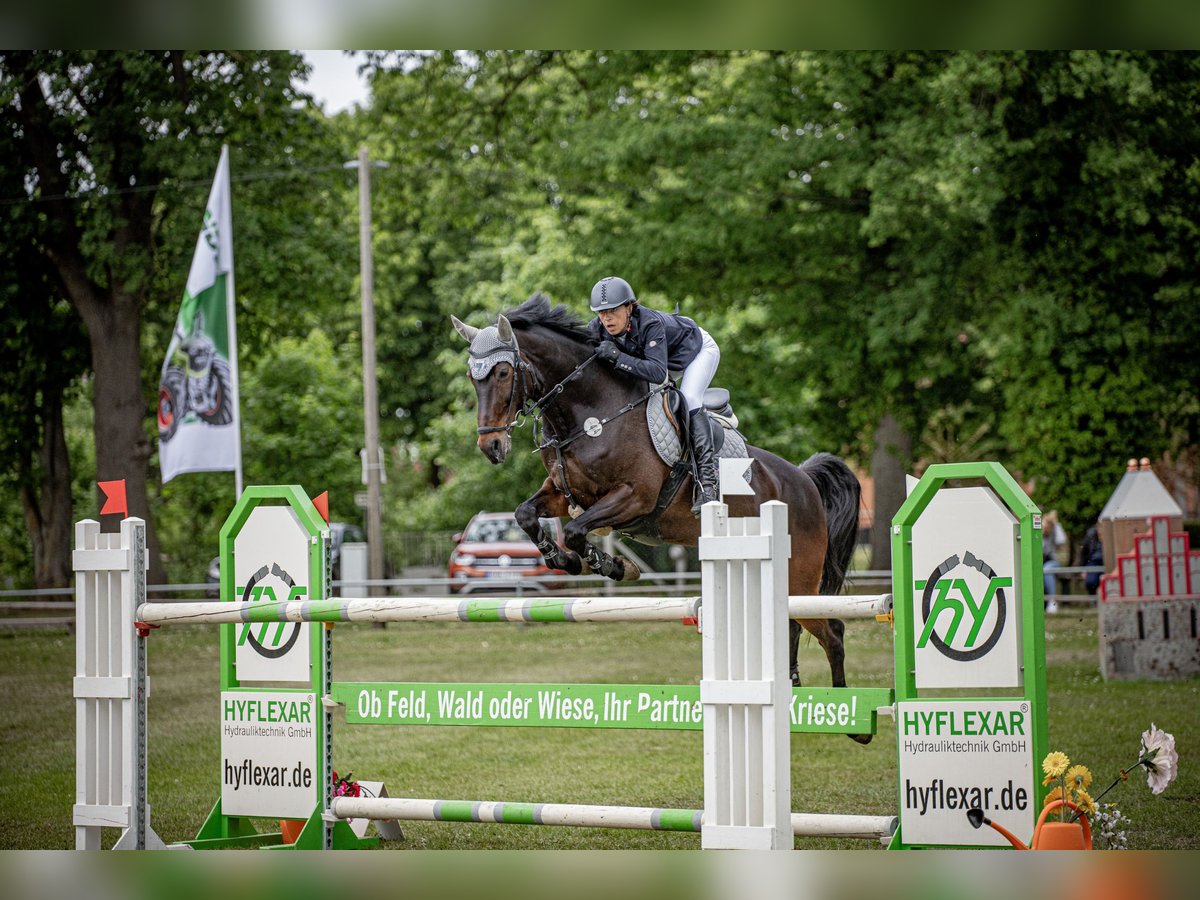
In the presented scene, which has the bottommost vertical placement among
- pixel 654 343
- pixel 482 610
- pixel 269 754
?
pixel 269 754

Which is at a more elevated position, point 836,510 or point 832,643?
point 836,510

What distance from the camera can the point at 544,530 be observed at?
205 inches

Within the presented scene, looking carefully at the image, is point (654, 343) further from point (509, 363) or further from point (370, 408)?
point (370, 408)

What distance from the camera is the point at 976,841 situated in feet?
12.8

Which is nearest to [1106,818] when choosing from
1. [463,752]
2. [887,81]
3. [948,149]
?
[463,752]

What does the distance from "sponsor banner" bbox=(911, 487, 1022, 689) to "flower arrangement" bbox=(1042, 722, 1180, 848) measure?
0.28 metres

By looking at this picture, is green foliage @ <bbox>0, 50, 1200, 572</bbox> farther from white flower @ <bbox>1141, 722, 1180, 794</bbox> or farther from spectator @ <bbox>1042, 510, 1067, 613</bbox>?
white flower @ <bbox>1141, 722, 1180, 794</bbox>

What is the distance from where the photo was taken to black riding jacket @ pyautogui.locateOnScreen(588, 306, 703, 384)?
17.4ft

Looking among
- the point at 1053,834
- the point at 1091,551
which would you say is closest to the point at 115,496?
the point at 1053,834

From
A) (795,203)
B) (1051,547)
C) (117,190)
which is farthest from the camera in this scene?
(1051,547)

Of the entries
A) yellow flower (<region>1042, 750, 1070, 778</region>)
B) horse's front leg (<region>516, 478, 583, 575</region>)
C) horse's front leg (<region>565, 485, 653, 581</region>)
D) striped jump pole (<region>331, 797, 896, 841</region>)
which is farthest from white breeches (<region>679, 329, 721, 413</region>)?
yellow flower (<region>1042, 750, 1070, 778</region>)

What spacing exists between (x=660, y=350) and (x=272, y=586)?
5.76ft

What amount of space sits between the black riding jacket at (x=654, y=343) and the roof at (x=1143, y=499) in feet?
19.6
